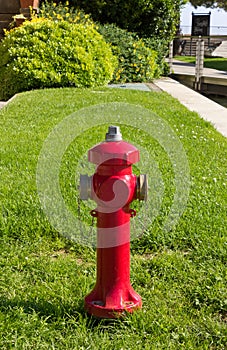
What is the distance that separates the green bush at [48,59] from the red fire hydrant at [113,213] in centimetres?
829

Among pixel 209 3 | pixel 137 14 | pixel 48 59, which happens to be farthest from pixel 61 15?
pixel 209 3

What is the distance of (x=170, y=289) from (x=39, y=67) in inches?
324

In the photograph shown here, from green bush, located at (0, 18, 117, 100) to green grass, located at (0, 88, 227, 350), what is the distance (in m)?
5.58

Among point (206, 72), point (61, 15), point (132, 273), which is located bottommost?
point (206, 72)

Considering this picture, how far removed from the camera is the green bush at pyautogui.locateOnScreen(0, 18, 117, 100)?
10523mm

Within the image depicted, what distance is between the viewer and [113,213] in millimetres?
2414

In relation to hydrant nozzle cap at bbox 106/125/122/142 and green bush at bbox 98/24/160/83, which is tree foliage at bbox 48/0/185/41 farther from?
hydrant nozzle cap at bbox 106/125/122/142

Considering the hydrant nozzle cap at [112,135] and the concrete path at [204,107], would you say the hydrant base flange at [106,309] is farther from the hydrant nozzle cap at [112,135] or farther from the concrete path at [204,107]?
the concrete path at [204,107]

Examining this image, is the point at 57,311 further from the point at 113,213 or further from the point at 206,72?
the point at 206,72

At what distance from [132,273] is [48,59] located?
8.11 metres

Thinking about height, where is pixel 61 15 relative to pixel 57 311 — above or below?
above

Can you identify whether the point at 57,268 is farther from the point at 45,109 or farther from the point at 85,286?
the point at 45,109

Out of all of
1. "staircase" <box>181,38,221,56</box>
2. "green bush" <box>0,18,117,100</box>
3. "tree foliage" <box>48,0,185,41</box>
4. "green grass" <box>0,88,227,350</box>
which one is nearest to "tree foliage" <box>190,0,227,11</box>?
"staircase" <box>181,38,221,56</box>

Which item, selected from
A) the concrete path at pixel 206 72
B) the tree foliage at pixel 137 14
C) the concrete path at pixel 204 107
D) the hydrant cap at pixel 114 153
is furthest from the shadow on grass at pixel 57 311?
the concrete path at pixel 206 72
